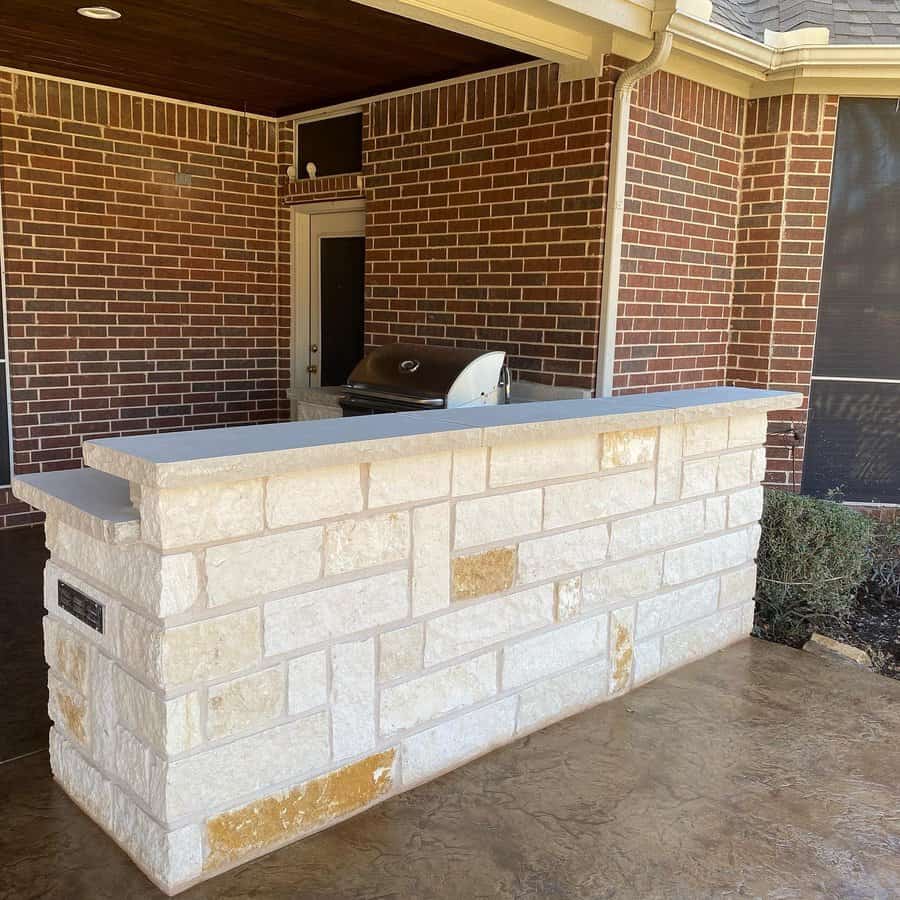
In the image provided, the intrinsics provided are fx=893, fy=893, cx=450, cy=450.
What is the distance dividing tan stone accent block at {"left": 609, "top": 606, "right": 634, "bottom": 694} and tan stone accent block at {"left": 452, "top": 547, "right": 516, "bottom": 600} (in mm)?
567

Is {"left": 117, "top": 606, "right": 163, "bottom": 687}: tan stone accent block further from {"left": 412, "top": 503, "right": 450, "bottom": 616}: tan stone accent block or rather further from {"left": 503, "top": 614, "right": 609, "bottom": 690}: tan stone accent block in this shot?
{"left": 503, "top": 614, "right": 609, "bottom": 690}: tan stone accent block

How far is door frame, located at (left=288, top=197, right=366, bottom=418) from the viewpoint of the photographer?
6262 millimetres

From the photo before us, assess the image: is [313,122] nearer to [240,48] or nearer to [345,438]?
[240,48]

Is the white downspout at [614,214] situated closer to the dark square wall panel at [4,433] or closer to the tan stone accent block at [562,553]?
the tan stone accent block at [562,553]

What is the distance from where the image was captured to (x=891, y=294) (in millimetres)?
5301

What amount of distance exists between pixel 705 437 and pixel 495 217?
87.5 inches

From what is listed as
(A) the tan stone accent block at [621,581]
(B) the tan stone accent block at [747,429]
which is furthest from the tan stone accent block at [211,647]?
(B) the tan stone accent block at [747,429]

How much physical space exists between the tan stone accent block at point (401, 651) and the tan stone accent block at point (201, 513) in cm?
54

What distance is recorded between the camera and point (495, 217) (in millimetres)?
5004

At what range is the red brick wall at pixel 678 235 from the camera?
15.3ft

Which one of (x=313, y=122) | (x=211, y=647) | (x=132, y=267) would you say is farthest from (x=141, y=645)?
(x=313, y=122)

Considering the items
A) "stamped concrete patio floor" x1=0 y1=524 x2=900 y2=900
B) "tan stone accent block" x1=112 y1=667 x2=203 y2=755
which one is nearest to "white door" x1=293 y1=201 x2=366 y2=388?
"stamped concrete patio floor" x1=0 y1=524 x2=900 y2=900

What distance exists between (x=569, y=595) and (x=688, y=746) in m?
0.59

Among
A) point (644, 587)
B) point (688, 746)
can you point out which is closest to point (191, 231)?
point (644, 587)
